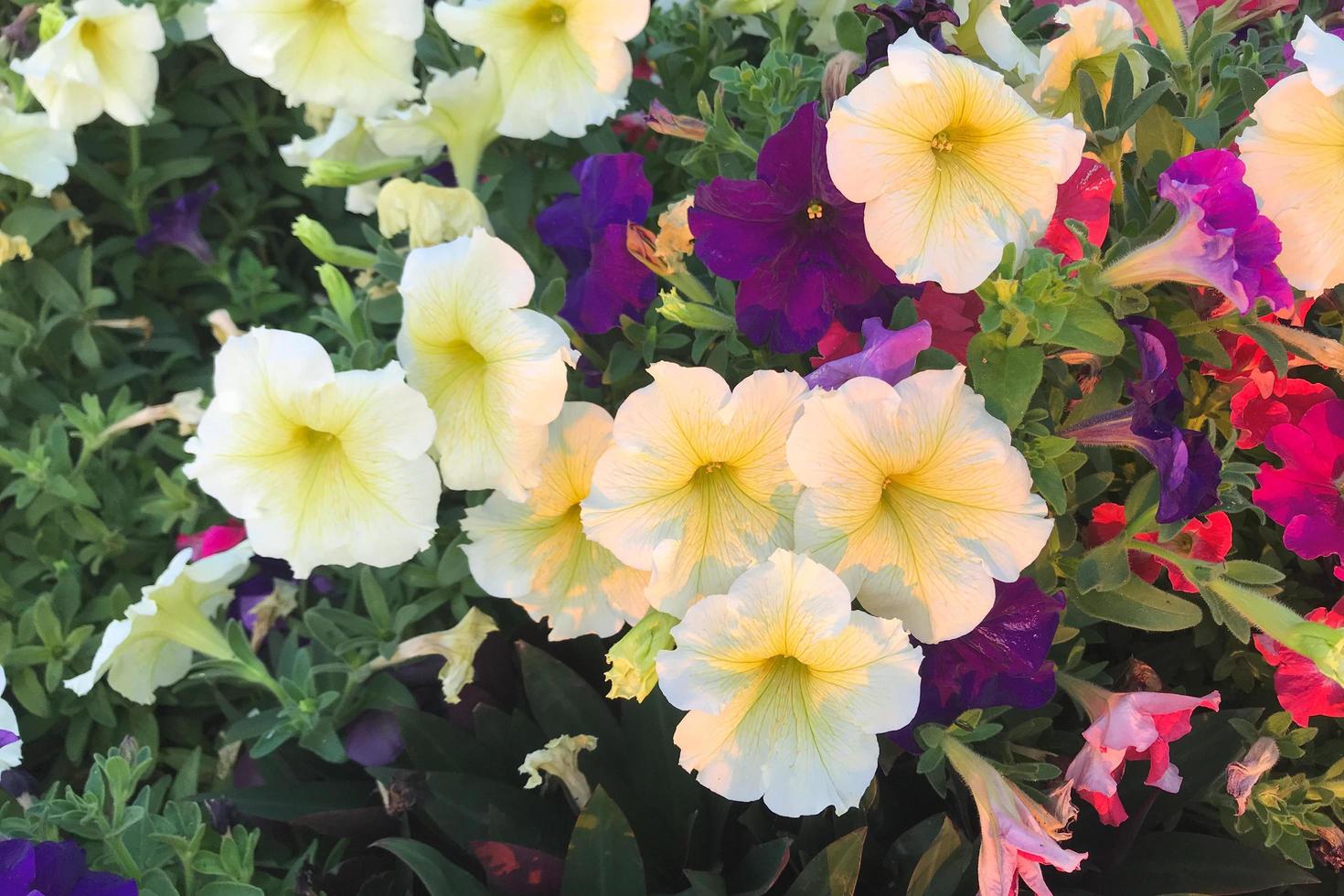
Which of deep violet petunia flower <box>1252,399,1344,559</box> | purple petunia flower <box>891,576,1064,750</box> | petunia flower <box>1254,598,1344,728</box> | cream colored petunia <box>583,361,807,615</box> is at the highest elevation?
cream colored petunia <box>583,361,807,615</box>

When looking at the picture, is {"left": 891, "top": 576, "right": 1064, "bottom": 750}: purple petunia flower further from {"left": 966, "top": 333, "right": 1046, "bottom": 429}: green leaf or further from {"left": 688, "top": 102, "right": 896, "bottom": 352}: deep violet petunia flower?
{"left": 688, "top": 102, "right": 896, "bottom": 352}: deep violet petunia flower

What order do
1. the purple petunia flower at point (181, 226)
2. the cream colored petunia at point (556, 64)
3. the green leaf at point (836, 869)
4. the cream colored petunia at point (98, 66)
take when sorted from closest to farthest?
1. the green leaf at point (836, 869)
2. the cream colored petunia at point (556, 64)
3. the cream colored petunia at point (98, 66)
4. the purple petunia flower at point (181, 226)

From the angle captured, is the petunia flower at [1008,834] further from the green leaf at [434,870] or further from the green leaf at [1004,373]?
the green leaf at [434,870]

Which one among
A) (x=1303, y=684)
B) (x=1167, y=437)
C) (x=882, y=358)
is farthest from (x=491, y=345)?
(x=1303, y=684)

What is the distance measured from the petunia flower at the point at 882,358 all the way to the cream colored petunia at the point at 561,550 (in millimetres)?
228

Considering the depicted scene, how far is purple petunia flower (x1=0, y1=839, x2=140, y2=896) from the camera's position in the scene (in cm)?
84

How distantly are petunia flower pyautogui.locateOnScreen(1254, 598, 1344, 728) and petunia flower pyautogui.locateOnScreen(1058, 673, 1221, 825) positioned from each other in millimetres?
99

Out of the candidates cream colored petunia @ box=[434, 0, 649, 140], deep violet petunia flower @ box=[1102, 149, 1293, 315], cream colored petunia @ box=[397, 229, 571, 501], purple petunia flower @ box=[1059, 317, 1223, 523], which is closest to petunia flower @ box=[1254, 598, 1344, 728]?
purple petunia flower @ box=[1059, 317, 1223, 523]

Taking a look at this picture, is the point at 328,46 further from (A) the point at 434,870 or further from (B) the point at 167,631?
(A) the point at 434,870

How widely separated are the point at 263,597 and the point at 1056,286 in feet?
3.36

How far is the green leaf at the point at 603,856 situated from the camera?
1.02m

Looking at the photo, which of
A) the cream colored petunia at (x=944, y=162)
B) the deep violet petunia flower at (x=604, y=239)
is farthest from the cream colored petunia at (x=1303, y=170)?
the deep violet petunia flower at (x=604, y=239)

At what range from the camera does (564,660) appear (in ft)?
4.25

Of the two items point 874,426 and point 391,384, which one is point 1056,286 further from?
point 391,384
